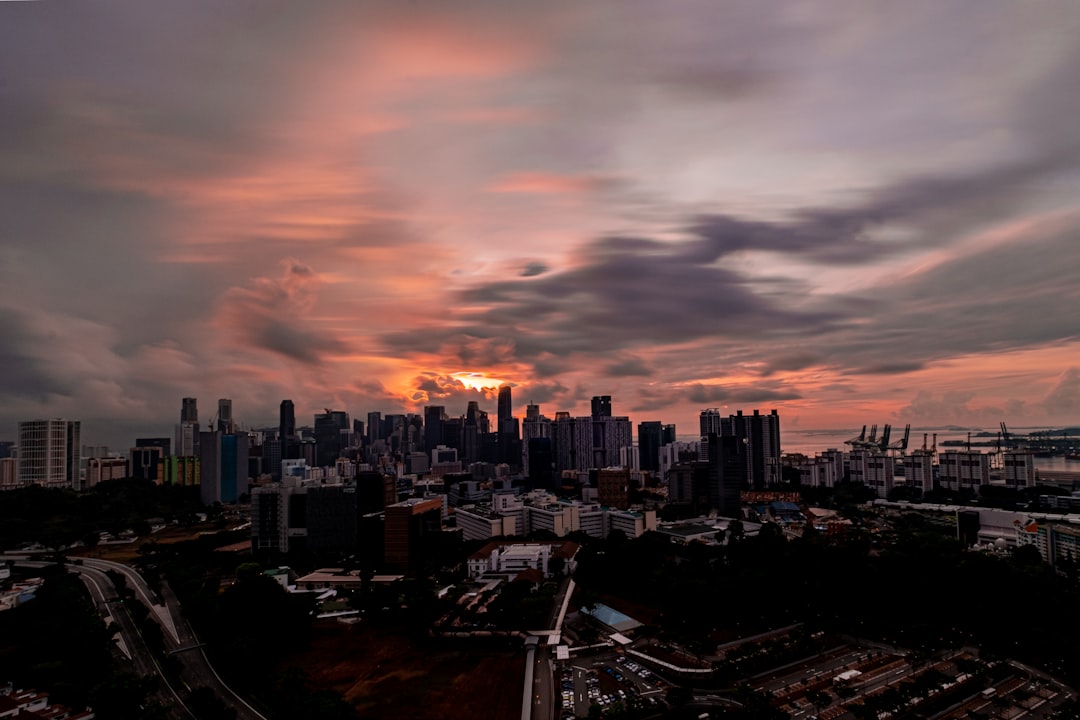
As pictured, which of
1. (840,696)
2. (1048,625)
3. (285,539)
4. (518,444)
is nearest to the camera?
(840,696)

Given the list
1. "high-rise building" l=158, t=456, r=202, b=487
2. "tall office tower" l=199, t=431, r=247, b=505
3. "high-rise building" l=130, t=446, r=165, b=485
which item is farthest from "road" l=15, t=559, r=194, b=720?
"high-rise building" l=130, t=446, r=165, b=485

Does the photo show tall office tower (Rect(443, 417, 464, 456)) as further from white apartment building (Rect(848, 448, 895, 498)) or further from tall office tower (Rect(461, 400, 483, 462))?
white apartment building (Rect(848, 448, 895, 498))

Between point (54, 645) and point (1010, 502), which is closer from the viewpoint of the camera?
point (54, 645)

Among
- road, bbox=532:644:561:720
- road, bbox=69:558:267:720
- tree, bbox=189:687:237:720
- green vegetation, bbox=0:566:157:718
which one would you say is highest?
green vegetation, bbox=0:566:157:718

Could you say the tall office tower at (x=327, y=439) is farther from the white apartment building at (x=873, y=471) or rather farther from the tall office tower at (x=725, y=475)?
the white apartment building at (x=873, y=471)

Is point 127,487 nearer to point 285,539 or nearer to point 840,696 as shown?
point 285,539

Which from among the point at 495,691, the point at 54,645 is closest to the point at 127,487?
the point at 54,645

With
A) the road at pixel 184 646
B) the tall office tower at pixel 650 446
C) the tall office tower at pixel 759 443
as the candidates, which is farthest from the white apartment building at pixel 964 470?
the road at pixel 184 646

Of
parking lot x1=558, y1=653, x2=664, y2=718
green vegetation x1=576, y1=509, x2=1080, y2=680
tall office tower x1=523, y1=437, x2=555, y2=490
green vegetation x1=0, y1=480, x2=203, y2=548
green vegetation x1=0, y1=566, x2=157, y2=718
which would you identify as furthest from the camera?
tall office tower x1=523, y1=437, x2=555, y2=490
